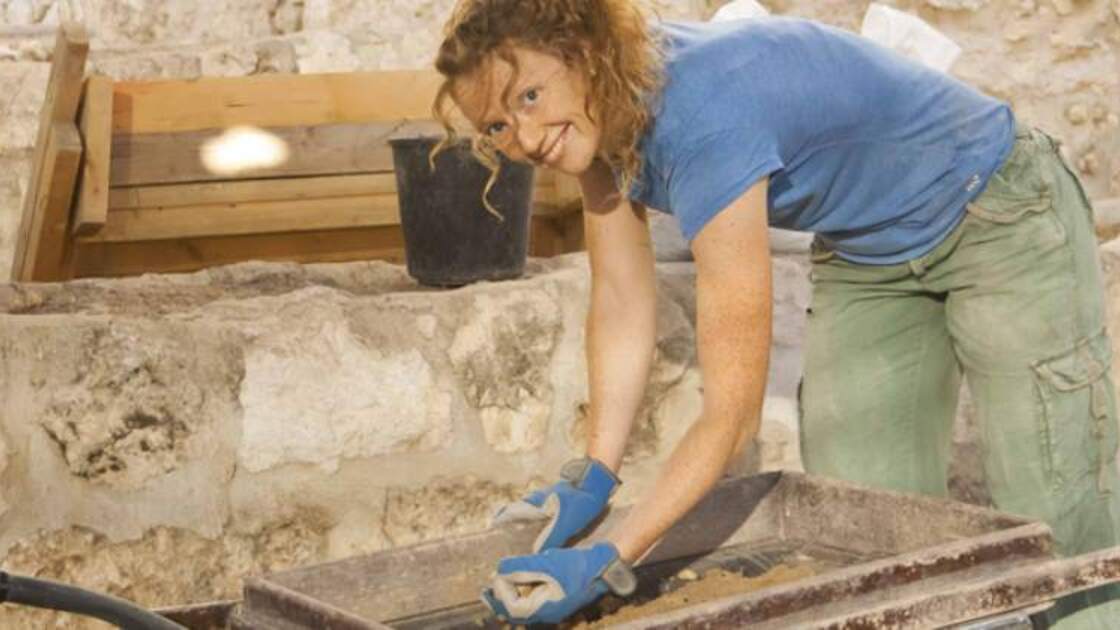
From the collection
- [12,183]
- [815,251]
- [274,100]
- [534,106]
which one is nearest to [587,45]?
[534,106]

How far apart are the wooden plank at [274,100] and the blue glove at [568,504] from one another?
90.9 inches

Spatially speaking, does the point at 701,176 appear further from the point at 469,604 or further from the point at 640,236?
the point at 469,604

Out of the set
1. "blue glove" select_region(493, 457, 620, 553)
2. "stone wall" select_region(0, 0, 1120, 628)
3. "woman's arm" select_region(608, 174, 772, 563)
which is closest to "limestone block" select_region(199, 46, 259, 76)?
"stone wall" select_region(0, 0, 1120, 628)

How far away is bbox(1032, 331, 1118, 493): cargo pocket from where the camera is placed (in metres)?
2.78

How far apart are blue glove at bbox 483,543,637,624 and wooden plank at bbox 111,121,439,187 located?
8.75 feet

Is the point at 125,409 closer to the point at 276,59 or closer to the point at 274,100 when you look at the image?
the point at 274,100

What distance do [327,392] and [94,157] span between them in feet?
4.40

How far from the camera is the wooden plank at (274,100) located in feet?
16.0

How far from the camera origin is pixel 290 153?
5.01 meters

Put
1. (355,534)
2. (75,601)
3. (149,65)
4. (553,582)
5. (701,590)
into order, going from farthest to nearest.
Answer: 1. (149,65)
2. (355,534)
3. (701,590)
4. (553,582)
5. (75,601)

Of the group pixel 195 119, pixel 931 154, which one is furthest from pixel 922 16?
pixel 931 154

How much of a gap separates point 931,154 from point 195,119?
8.67 ft

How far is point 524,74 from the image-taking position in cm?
241

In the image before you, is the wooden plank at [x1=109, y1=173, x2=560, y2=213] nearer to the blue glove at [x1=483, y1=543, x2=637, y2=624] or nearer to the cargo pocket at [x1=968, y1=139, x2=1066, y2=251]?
the cargo pocket at [x1=968, y1=139, x2=1066, y2=251]
